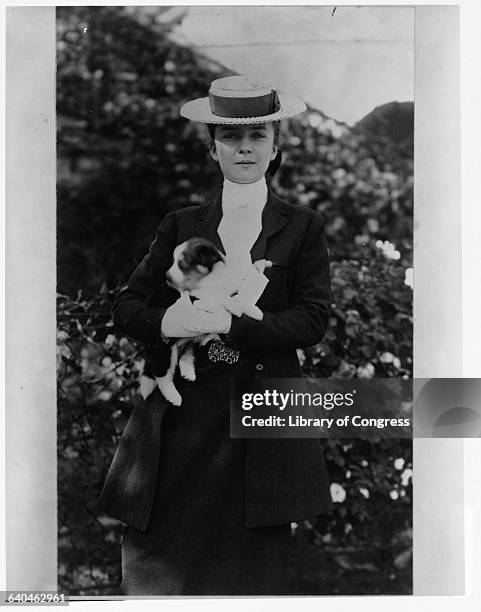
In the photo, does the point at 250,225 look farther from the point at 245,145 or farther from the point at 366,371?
the point at 366,371

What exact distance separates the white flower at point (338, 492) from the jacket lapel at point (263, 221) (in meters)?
0.89

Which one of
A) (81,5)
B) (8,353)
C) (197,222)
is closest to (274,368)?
(197,222)

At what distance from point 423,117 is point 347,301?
74 cm

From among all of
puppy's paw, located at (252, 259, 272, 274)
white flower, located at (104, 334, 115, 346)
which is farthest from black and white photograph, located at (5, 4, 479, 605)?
puppy's paw, located at (252, 259, 272, 274)

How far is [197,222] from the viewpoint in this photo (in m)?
3.00

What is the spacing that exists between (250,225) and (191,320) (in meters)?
0.40

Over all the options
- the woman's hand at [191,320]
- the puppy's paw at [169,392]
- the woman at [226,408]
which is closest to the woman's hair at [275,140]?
the woman at [226,408]

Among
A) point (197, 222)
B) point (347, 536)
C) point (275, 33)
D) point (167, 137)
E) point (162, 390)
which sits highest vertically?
point (275, 33)

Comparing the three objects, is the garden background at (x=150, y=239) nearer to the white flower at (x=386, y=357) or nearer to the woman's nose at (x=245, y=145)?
the white flower at (x=386, y=357)

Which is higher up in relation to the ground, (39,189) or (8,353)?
(39,189)

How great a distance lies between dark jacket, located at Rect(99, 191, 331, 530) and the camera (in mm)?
2934

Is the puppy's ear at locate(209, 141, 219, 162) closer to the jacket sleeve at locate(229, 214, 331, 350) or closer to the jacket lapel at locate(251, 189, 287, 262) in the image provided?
the jacket lapel at locate(251, 189, 287, 262)

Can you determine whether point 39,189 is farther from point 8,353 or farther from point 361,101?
point 361,101

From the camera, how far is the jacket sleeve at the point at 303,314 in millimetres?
2904
